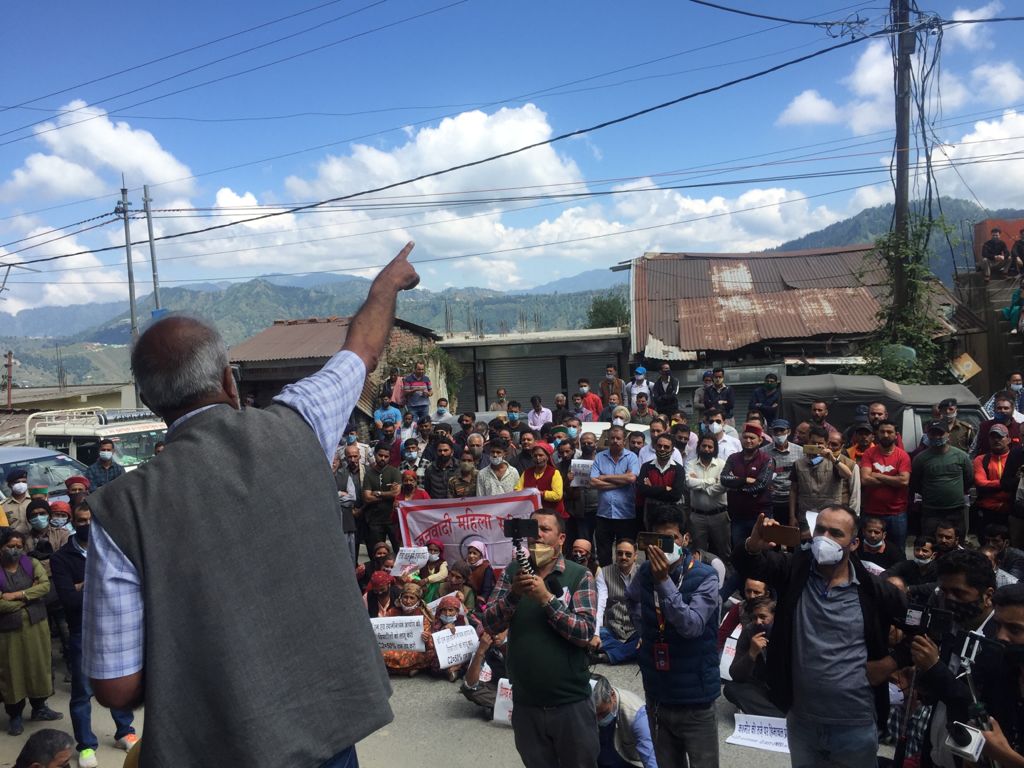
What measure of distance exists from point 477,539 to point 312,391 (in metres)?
8.14

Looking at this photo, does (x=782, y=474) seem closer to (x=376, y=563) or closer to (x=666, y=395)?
(x=376, y=563)

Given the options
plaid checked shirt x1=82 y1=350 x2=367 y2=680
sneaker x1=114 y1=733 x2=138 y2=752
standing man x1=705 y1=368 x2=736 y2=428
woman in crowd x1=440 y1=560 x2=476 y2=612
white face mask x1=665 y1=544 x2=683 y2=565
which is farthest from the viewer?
standing man x1=705 y1=368 x2=736 y2=428

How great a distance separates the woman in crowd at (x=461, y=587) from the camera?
8445 mm

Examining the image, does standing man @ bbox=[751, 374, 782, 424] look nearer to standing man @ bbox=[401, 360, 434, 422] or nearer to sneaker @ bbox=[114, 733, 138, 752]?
standing man @ bbox=[401, 360, 434, 422]

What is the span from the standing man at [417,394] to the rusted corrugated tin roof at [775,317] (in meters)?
6.77

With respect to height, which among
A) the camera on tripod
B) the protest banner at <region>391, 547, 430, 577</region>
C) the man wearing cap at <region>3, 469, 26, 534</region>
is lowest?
the protest banner at <region>391, 547, 430, 577</region>

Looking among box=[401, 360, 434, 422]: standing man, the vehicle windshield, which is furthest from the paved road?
box=[401, 360, 434, 422]: standing man

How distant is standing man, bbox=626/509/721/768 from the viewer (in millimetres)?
4379

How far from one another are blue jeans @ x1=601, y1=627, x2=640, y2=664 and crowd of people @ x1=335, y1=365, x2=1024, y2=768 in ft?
0.06

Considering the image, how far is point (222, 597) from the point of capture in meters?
1.44

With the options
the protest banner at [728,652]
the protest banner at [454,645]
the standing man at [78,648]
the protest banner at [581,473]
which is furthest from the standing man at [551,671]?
the protest banner at [581,473]

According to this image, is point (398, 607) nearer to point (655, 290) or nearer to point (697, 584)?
point (697, 584)

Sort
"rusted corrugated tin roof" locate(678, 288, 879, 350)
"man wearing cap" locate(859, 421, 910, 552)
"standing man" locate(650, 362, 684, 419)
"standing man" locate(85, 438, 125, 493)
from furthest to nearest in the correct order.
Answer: "rusted corrugated tin roof" locate(678, 288, 879, 350) < "standing man" locate(650, 362, 684, 419) < "standing man" locate(85, 438, 125, 493) < "man wearing cap" locate(859, 421, 910, 552)

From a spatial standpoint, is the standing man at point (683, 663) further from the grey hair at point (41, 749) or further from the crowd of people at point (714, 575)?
the grey hair at point (41, 749)
